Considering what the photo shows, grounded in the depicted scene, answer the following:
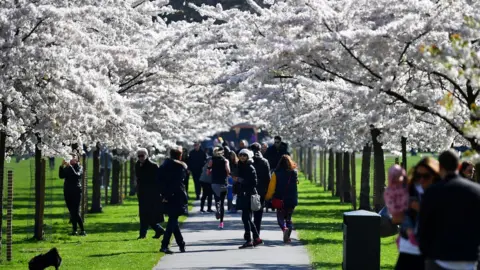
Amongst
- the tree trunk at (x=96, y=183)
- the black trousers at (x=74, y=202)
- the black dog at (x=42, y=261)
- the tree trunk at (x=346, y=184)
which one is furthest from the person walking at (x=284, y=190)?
the tree trunk at (x=346, y=184)

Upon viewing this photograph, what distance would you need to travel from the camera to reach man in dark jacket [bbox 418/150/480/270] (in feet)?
31.4

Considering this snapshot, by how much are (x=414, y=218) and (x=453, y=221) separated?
4.63 feet

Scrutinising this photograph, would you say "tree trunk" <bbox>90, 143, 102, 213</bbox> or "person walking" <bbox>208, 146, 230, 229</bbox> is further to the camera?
"tree trunk" <bbox>90, 143, 102, 213</bbox>

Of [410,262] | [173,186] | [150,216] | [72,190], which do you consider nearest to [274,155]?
[72,190]

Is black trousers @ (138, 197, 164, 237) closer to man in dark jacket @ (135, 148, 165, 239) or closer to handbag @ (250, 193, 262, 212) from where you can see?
man in dark jacket @ (135, 148, 165, 239)

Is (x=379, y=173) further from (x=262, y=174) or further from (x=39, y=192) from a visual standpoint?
(x=39, y=192)

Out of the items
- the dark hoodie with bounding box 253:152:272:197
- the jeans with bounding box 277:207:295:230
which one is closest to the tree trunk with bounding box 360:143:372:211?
the dark hoodie with bounding box 253:152:272:197

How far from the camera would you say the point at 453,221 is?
31.5 feet

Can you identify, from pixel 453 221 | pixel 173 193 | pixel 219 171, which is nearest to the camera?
pixel 453 221

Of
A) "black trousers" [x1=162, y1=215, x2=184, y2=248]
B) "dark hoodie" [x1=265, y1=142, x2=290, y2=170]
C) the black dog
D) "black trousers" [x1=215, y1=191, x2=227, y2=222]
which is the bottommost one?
the black dog

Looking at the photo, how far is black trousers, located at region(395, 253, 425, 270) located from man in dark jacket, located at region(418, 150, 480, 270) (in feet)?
3.24

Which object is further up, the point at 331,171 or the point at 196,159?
the point at 196,159

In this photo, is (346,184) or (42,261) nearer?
(42,261)

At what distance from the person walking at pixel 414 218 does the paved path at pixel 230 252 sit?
6220 mm
